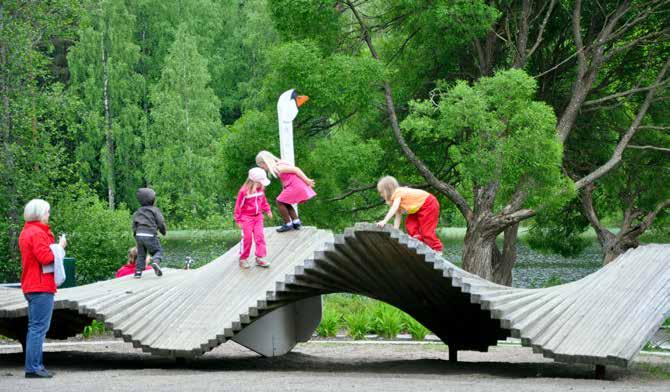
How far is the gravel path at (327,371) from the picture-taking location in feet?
34.0

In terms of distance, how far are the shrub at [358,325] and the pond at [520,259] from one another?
27.8ft

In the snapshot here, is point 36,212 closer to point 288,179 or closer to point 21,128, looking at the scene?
point 288,179

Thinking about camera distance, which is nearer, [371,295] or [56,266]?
[56,266]

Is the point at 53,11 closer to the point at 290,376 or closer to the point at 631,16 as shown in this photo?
the point at 631,16

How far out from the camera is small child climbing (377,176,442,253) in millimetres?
12742

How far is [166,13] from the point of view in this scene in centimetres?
5238

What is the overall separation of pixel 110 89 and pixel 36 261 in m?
38.7

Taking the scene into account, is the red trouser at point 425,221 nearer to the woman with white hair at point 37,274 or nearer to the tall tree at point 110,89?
the woman with white hair at point 37,274

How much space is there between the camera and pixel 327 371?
13.1 metres

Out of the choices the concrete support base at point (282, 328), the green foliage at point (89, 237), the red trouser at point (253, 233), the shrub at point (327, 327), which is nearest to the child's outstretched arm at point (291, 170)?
the red trouser at point (253, 233)

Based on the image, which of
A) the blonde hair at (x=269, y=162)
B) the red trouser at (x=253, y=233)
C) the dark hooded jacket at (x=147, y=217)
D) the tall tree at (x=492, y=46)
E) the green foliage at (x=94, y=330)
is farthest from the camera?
the tall tree at (x=492, y=46)

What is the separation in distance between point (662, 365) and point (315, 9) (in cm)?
1383

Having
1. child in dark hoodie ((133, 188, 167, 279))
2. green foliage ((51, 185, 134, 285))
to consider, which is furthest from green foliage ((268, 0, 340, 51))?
child in dark hoodie ((133, 188, 167, 279))

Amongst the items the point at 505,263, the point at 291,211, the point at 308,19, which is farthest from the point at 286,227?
the point at 505,263
